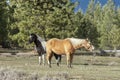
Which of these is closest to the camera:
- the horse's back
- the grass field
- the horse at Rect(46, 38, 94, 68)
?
the grass field

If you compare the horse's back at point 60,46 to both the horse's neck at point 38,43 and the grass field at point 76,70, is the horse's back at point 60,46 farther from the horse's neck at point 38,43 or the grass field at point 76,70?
the horse's neck at point 38,43

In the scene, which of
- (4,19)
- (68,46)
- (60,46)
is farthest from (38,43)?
(4,19)

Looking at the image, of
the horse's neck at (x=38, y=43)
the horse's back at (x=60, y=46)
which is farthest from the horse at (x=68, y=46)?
the horse's neck at (x=38, y=43)

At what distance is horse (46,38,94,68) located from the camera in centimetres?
2973

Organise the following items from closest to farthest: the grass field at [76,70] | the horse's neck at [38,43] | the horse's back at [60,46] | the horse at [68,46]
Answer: the grass field at [76,70], the horse at [68,46], the horse's back at [60,46], the horse's neck at [38,43]

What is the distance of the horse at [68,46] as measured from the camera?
29734 millimetres

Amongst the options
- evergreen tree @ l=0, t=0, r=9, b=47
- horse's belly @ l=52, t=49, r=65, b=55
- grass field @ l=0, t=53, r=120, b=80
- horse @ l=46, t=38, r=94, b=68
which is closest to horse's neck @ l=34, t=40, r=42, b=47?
grass field @ l=0, t=53, r=120, b=80

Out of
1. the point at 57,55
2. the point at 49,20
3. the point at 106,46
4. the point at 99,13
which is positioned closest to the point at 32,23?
the point at 49,20

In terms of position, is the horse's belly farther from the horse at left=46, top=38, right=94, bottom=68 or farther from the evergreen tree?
the evergreen tree

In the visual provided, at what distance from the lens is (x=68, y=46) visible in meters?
29.9

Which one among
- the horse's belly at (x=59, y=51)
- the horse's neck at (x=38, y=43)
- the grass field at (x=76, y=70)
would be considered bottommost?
the grass field at (x=76, y=70)

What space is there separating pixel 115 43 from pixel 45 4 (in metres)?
43.7

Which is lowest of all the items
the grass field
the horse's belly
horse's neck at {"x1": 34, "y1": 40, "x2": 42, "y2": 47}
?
the grass field

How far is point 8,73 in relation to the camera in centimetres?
1984
